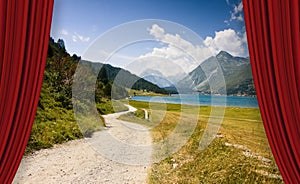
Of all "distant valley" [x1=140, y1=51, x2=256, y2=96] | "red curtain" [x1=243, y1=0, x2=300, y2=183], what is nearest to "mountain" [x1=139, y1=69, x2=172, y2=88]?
"distant valley" [x1=140, y1=51, x2=256, y2=96]

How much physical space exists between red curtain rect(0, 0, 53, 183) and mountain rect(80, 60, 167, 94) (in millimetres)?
382

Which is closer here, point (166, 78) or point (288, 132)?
point (288, 132)

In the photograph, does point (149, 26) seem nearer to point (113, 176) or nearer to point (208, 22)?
point (208, 22)

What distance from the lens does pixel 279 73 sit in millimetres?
1359

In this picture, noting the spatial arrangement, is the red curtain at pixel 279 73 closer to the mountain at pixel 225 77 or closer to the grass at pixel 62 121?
the mountain at pixel 225 77

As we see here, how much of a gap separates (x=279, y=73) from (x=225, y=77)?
1.32 ft

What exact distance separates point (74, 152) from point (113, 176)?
270mm

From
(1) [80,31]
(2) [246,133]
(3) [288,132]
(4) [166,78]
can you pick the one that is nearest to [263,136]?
(2) [246,133]

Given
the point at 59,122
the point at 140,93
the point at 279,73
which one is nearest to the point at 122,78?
the point at 140,93

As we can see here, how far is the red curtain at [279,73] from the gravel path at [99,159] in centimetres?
73

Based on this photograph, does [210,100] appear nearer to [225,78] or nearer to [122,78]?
[225,78]

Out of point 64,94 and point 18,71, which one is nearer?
point 18,71

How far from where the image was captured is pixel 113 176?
5.55ft

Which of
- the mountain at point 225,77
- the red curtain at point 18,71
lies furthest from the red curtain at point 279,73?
the red curtain at point 18,71
